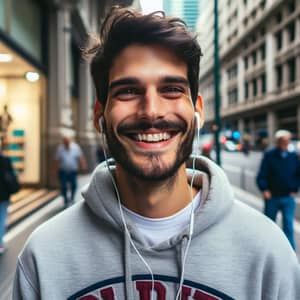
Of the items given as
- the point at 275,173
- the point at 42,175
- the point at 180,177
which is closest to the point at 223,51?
the point at 42,175

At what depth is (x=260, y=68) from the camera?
44375mm

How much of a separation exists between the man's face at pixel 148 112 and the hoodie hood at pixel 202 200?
0.19m

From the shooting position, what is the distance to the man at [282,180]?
16.4ft

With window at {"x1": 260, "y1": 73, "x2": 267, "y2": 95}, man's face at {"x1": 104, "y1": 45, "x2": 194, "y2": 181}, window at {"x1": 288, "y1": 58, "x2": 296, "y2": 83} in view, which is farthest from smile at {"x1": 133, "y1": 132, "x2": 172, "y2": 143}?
window at {"x1": 260, "y1": 73, "x2": 267, "y2": 95}

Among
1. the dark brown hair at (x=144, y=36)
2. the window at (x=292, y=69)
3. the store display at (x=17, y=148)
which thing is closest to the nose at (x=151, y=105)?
→ the dark brown hair at (x=144, y=36)

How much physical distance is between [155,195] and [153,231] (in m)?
0.13

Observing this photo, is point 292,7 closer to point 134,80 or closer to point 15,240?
point 15,240

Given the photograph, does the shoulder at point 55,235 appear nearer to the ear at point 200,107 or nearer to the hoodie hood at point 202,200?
the hoodie hood at point 202,200

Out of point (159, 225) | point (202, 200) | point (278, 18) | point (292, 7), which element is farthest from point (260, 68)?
point (159, 225)

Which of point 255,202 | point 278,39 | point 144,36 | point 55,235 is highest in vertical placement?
point 278,39

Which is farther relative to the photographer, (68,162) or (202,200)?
(68,162)

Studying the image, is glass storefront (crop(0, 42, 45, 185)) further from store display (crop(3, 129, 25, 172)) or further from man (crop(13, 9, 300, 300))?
man (crop(13, 9, 300, 300))

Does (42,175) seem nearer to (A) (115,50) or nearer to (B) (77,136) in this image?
(B) (77,136)

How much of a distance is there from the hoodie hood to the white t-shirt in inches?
1.2
